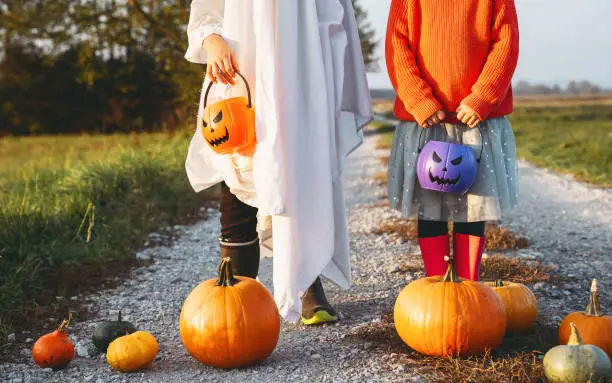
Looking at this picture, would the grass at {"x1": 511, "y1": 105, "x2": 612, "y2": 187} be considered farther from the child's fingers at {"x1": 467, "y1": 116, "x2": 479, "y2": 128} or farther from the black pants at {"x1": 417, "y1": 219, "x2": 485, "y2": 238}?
the child's fingers at {"x1": 467, "y1": 116, "x2": 479, "y2": 128}

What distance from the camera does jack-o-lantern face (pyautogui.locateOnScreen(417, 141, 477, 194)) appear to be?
314 cm

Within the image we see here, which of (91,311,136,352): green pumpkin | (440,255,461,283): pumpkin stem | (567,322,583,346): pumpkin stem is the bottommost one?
(91,311,136,352): green pumpkin

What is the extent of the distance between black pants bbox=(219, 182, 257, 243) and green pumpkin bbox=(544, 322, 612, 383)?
4.78 ft

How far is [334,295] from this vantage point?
3.94 m

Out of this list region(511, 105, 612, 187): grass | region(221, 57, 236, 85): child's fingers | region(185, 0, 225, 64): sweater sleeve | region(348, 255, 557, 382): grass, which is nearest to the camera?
region(348, 255, 557, 382): grass

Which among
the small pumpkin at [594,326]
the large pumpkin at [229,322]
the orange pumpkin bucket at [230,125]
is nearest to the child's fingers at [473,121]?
the small pumpkin at [594,326]

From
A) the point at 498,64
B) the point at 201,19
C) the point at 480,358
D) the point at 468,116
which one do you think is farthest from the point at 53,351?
the point at 498,64

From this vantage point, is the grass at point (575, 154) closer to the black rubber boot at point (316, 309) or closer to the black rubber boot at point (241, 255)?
the black rubber boot at point (316, 309)

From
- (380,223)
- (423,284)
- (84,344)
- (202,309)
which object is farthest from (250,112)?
(380,223)

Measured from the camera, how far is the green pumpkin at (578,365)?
7.52 feet

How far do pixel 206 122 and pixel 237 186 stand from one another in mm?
327

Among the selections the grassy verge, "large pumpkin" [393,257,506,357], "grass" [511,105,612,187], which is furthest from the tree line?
"grass" [511,105,612,187]

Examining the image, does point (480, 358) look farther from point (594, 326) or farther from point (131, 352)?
point (131, 352)

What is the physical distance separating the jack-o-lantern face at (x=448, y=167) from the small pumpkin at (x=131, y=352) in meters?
1.46
